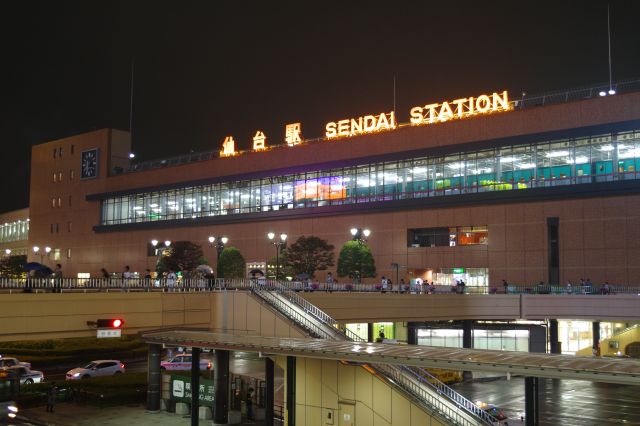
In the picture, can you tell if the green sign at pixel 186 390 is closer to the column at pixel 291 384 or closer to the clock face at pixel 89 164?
the column at pixel 291 384

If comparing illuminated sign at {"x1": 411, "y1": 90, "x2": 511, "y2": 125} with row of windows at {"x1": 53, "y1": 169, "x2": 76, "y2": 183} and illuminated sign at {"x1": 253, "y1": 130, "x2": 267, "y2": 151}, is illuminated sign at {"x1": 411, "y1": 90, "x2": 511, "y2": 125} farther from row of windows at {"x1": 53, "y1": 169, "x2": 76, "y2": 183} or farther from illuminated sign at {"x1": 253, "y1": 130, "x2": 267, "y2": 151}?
row of windows at {"x1": 53, "y1": 169, "x2": 76, "y2": 183}

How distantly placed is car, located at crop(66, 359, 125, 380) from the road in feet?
75.7

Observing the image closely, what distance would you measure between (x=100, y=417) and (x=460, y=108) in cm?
4294

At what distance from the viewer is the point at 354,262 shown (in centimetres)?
5903

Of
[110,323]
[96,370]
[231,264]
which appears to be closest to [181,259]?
[231,264]

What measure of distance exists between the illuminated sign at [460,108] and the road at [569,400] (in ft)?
80.4

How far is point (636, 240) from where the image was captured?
175 feet

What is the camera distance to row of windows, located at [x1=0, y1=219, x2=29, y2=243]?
4978 inches

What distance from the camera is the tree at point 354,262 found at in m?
59.0

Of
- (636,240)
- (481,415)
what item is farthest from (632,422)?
(636,240)

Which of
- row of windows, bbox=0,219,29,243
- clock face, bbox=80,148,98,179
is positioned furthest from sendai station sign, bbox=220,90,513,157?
row of windows, bbox=0,219,29,243

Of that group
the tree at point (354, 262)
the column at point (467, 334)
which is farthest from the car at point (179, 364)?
the column at point (467, 334)

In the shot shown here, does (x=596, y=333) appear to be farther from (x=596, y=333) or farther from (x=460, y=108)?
(x=460, y=108)

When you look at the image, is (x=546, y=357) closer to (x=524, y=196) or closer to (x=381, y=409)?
(x=381, y=409)
